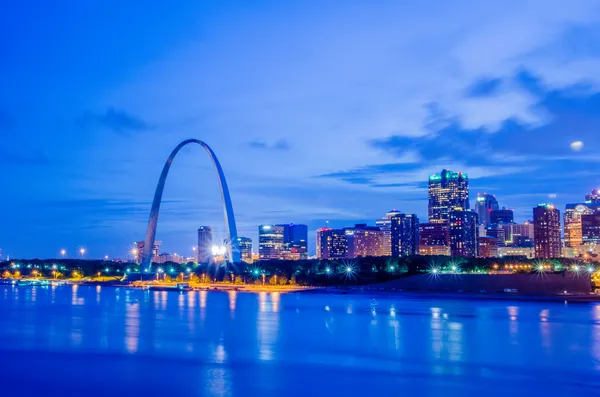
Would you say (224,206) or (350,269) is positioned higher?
(224,206)

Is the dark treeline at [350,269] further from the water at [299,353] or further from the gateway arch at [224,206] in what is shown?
the water at [299,353]

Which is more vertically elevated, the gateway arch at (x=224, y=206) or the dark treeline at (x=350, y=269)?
the gateway arch at (x=224, y=206)

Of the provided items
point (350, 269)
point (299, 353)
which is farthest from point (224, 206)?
point (299, 353)

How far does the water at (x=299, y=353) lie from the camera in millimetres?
23594

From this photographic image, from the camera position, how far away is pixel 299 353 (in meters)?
31.7

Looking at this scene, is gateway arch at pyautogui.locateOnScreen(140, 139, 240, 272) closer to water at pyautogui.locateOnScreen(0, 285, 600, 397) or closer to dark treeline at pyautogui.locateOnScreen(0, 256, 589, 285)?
dark treeline at pyautogui.locateOnScreen(0, 256, 589, 285)

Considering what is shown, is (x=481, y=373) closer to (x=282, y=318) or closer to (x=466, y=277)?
(x=282, y=318)

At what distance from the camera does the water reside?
23.6 meters

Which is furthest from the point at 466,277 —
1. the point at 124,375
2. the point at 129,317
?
the point at 124,375

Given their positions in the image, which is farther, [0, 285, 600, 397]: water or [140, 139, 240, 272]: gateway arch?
[140, 139, 240, 272]: gateway arch

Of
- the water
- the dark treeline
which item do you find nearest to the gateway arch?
the dark treeline

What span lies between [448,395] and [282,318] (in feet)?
90.0

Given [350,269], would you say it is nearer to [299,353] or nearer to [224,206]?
[224,206]

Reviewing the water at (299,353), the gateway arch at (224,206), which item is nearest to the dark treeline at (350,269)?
the gateway arch at (224,206)
